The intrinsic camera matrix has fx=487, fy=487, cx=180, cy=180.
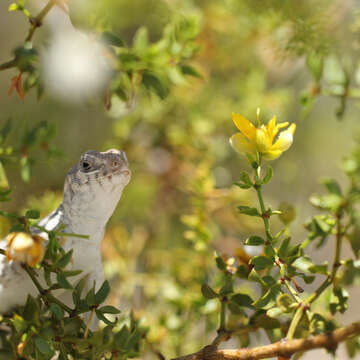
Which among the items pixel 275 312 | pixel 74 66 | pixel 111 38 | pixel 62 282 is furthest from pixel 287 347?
pixel 74 66

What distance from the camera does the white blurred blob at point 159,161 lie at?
0.72 metres

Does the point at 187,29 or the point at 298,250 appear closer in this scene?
the point at 298,250

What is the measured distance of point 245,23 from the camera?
0.69 metres

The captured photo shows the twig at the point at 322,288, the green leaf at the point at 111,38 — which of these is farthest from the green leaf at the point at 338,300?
the green leaf at the point at 111,38

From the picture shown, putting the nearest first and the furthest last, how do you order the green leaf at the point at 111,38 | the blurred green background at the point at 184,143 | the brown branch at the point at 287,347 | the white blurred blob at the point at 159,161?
the brown branch at the point at 287,347, the green leaf at the point at 111,38, the blurred green background at the point at 184,143, the white blurred blob at the point at 159,161

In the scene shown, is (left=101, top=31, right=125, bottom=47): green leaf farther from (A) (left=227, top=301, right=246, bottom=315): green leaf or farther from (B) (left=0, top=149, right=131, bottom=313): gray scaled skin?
(A) (left=227, top=301, right=246, bottom=315): green leaf

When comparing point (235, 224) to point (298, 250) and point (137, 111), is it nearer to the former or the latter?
point (137, 111)

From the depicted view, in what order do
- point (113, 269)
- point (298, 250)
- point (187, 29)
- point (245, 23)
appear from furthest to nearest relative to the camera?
point (245, 23) < point (113, 269) < point (187, 29) < point (298, 250)

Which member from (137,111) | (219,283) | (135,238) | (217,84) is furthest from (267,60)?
(219,283)

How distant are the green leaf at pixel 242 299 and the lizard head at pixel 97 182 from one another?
0.36 feet

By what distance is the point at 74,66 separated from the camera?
55 cm

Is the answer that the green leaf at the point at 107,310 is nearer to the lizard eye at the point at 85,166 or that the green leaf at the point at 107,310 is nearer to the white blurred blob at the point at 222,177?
the lizard eye at the point at 85,166

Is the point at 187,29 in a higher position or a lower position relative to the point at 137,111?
higher

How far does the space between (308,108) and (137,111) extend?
34 centimetres
